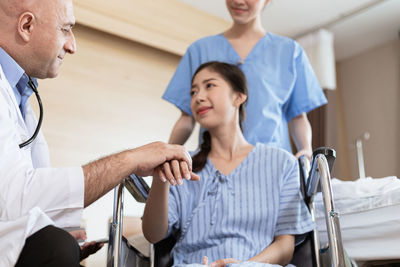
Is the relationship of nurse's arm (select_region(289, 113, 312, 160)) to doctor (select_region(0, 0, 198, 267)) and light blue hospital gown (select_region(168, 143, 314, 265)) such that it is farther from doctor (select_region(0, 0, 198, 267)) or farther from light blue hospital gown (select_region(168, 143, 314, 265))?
doctor (select_region(0, 0, 198, 267))

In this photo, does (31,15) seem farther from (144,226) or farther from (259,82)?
(259,82)

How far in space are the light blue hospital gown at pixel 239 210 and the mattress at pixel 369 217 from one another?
199 millimetres

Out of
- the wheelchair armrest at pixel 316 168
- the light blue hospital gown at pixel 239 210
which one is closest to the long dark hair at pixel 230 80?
the light blue hospital gown at pixel 239 210

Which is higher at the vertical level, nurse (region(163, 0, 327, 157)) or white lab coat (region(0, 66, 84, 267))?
nurse (region(163, 0, 327, 157))

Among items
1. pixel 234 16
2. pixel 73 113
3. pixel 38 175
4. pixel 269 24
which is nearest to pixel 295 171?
pixel 234 16

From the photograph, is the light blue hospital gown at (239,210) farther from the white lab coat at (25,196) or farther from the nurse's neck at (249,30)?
the nurse's neck at (249,30)

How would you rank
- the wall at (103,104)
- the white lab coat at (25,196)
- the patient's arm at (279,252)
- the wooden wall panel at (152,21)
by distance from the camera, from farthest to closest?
the wooden wall panel at (152,21) < the wall at (103,104) < the patient's arm at (279,252) < the white lab coat at (25,196)

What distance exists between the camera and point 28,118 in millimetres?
1275

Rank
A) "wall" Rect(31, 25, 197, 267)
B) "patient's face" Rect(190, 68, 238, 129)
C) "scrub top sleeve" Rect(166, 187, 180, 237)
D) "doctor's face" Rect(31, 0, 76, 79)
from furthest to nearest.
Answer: "wall" Rect(31, 25, 197, 267) < "patient's face" Rect(190, 68, 238, 129) < "scrub top sleeve" Rect(166, 187, 180, 237) < "doctor's face" Rect(31, 0, 76, 79)

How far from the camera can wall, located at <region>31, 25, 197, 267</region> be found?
334cm

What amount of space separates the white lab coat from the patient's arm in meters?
0.56

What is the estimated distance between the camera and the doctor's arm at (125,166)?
95 centimetres

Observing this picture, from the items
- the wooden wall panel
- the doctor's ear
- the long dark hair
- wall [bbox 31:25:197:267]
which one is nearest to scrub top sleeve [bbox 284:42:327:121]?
the long dark hair

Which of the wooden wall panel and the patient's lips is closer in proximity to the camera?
the patient's lips
